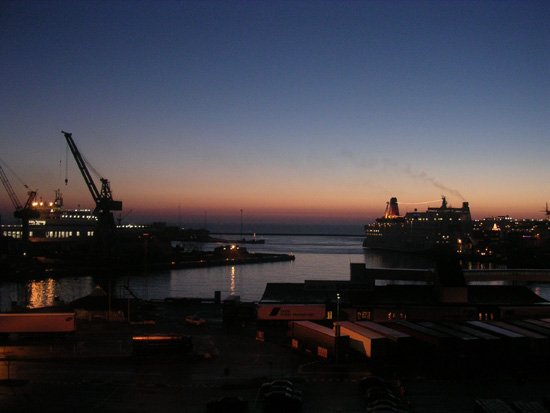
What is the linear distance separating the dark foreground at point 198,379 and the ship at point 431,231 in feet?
164

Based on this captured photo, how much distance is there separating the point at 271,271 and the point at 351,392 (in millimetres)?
28390

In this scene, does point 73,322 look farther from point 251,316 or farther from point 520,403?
point 520,403

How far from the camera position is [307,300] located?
41.5ft

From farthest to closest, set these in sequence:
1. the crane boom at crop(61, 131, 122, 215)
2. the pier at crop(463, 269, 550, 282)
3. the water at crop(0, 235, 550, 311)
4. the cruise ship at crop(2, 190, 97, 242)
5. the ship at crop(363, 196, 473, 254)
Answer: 1. the ship at crop(363, 196, 473, 254)
2. the cruise ship at crop(2, 190, 97, 242)
3. the crane boom at crop(61, 131, 122, 215)
4. the water at crop(0, 235, 550, 311)
5. the pier at crop(463, 269, 550, 282)

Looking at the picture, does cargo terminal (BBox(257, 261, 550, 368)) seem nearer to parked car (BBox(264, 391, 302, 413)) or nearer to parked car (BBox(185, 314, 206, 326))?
parked car (BBox(185, 314, 206, 326))

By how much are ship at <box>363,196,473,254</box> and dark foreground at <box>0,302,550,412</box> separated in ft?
164

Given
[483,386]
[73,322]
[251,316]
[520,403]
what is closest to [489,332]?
[483,386]

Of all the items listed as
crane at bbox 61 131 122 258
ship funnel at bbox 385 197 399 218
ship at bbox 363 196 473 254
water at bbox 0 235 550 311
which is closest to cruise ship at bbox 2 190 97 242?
crane at bbox 61 131 122 258

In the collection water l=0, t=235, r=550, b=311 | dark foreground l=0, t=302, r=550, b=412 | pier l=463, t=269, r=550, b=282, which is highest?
pier l=463, t=269, r=550, b=282

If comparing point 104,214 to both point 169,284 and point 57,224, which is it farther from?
point 57,224

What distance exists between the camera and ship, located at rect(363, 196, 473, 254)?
56.9 metres

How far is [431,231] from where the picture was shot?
194 ft

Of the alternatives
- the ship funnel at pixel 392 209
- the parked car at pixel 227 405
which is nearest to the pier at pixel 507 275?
the parked car at pixel 227 405

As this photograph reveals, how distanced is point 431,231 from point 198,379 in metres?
55.3
